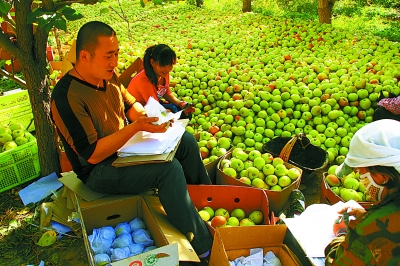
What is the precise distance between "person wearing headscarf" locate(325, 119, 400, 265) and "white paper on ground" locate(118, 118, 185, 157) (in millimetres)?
1316

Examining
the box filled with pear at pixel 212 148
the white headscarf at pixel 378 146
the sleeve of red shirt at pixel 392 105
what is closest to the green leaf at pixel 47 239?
the box filled with pear at pixel 212 148

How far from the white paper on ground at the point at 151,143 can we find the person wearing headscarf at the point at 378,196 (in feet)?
4.32

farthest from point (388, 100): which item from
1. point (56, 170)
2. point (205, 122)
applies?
point (56, 170)

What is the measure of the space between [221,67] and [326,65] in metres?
1.75

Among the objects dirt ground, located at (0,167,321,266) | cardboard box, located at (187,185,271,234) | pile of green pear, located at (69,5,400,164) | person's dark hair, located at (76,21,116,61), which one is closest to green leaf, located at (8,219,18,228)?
dirt ground, located at (0,167,321,266)

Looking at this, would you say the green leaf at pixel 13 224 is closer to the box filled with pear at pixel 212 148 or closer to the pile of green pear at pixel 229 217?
the pile of green pear at pixel 229 217

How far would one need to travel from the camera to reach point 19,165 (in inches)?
143

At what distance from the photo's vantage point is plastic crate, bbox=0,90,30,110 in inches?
168

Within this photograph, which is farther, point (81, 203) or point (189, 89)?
point (189, 89)

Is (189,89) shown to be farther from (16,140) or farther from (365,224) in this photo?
(365,224)

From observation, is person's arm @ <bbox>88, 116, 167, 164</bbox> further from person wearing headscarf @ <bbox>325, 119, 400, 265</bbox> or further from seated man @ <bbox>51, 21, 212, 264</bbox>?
person wearing headscarf @ <bbox>325, 119, 400, 265</bbox>

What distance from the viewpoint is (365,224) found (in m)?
1.67

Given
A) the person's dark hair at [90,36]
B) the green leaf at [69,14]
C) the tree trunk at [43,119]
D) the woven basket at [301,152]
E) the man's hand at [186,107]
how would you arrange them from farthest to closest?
1. the man's hand at [186,107]
2. the woven basket at [301,152]
3. the tree trunk at [43,119]
4. the person's dark hair at [90,36]
5. the green leaf at [69,14]

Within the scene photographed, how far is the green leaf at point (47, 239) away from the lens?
291 cm
